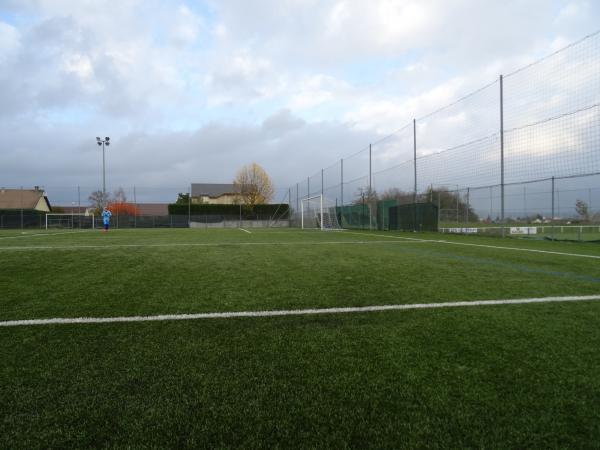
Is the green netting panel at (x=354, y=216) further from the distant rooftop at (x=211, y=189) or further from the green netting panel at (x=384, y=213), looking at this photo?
the distant rooftop at (x=211, y=189)

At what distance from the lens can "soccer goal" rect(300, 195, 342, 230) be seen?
26217 millimetres

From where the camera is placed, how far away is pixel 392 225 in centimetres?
1994

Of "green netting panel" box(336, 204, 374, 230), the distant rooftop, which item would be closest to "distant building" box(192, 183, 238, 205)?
the distant rooftop

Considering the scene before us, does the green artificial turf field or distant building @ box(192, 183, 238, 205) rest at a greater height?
distant building @ box(192, 183, 238, 205)

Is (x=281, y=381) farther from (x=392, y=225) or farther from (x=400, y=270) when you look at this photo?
(x=392, y=225)

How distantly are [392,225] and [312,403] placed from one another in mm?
19088

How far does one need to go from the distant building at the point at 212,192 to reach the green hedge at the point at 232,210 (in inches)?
1086

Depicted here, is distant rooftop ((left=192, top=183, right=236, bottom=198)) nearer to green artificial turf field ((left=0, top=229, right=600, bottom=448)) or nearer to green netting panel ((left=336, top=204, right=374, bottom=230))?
green netting panel ((left=336, top=204, right=374, bottom=230))

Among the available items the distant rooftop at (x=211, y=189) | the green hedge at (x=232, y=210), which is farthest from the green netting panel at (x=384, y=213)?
the distant rooftop at (x=211, y=189)

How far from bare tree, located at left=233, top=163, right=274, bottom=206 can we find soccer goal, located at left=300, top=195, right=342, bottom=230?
14.7 m

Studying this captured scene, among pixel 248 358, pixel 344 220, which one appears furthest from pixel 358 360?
pixel 344 220

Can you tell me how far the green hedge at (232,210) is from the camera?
38.9 metres

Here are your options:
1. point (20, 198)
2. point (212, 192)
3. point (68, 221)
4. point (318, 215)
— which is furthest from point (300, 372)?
point (212, 192)

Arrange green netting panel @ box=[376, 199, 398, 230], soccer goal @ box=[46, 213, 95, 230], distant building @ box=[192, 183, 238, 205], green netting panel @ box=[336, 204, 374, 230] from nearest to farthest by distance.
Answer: green netting panel @ box=[376, 199, 398, 230], green netting panel @ box=[336, 204, 374, 230], soccer goal @ box=[46, 213, 95, 230], distant building @ box=[192, 183, 238, 205]
